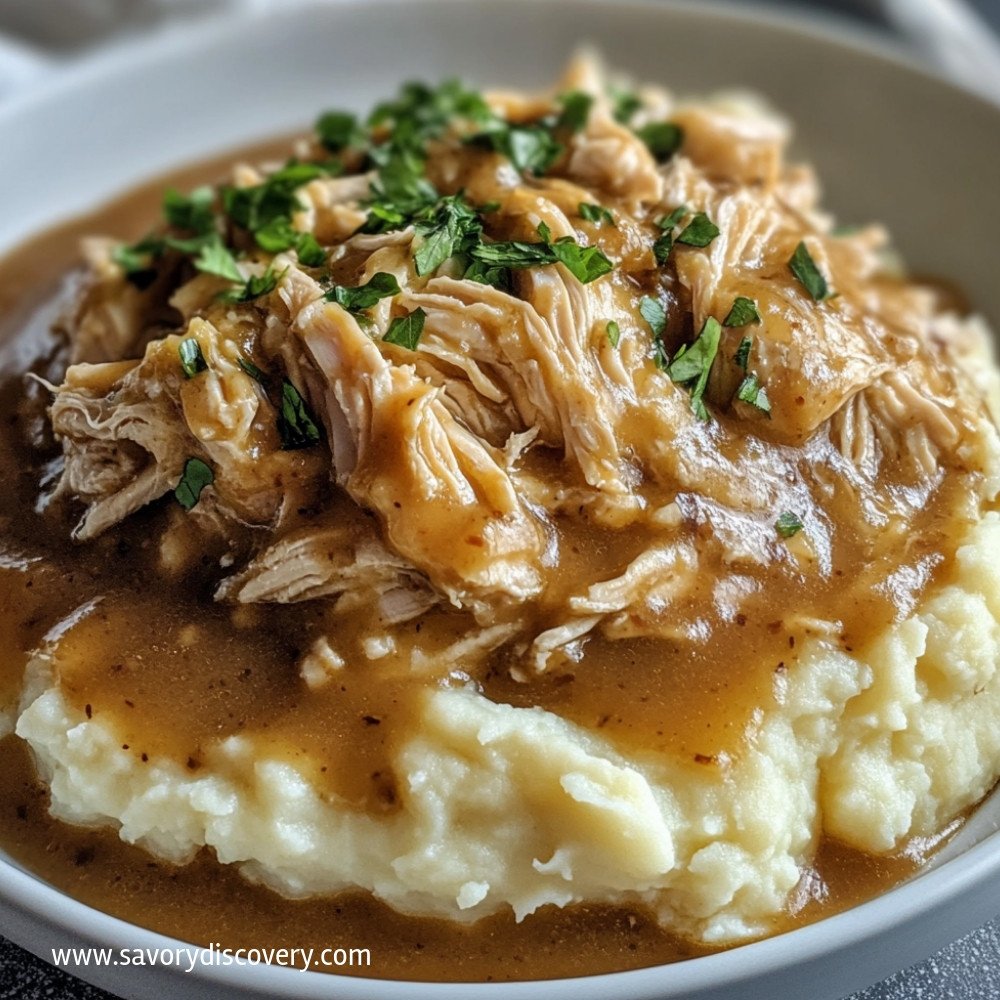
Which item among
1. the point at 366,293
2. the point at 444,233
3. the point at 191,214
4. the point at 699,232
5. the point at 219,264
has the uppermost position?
the point at 699,232

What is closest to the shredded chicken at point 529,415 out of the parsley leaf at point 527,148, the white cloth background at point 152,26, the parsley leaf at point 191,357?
the parsley leaf at point 191,357

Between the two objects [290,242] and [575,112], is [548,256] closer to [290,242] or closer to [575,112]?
[290,242]

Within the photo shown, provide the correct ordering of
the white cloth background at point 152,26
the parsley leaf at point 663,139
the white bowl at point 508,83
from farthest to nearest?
1. the white cloth background at point 152,26
2. the white bowl at point 508,83
3. the parsley leaf at point 663,139

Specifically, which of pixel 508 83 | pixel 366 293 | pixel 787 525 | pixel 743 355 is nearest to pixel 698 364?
pixel 743 355

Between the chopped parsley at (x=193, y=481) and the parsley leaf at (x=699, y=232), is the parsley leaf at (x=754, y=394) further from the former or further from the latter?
the chopped parsley at (x=193, y=481)

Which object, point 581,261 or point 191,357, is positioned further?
point 581,261
